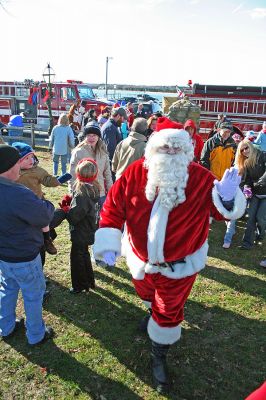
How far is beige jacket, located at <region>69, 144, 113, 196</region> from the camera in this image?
5078 millimetres

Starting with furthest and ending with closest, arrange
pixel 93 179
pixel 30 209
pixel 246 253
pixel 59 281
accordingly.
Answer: pixel 246 253
pixel 59 281
pixel 93 179
pixel 30 209

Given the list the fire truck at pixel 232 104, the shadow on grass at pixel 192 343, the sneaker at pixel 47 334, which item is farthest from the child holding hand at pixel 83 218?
the fire truck at pixel 232 104

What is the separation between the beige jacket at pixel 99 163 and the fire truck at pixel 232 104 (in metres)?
8.71

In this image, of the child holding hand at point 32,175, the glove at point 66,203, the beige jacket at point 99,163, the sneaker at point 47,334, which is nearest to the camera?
the sneaker at point 47,334

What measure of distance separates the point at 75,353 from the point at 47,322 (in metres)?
0.61

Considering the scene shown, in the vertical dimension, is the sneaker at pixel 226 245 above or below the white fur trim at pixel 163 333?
below

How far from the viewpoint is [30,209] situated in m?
2.95

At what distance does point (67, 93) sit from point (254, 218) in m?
13.4

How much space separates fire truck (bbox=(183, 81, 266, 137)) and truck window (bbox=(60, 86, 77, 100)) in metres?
6.20

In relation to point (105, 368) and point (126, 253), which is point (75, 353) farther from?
point (126, 253)

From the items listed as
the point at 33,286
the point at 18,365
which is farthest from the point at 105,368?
the point at 33,286

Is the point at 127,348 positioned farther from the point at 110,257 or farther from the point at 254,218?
the point at 254,218

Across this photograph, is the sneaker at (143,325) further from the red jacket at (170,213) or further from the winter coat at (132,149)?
the winter coat at (132,149)

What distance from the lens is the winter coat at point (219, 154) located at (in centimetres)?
640
